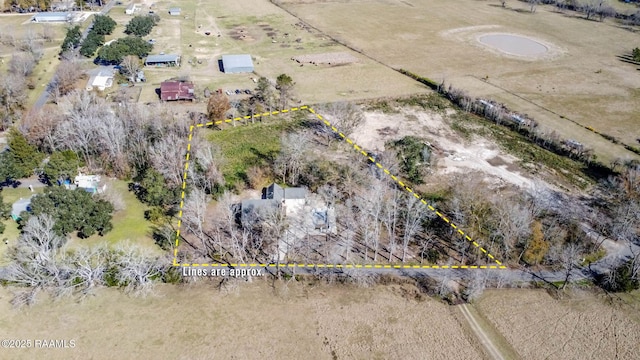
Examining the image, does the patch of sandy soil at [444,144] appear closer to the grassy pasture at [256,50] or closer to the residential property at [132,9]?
the grassy pasture at [256,50]

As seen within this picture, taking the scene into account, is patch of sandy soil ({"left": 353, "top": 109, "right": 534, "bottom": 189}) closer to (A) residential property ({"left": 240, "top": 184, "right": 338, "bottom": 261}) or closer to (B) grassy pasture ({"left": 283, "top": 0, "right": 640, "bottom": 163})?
(B) grassy pasture ({"left": 283, "top": 0, "right": 640, "bottom": 163})

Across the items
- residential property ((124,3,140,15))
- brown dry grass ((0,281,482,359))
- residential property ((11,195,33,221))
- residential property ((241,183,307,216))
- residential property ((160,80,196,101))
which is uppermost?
residential property ((124,3,140,15))

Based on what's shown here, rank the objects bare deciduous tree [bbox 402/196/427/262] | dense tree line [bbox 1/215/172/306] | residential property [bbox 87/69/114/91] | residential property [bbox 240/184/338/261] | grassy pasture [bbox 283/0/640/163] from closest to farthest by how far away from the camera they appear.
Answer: dense tree line [bbox 1/215/172/306] < bare deciduous tree [bbox 402/196/427/262] < residential property [bbox 240/184/338/261] < grassy pasture [bbox 283/0/640/163] < residential property [bbox 87/69/114/91]

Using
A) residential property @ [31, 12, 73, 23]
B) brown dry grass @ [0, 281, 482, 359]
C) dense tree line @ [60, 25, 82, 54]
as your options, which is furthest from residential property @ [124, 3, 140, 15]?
brown dry grass @ [0, 281, 482, 359]

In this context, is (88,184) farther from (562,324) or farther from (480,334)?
(562,324)

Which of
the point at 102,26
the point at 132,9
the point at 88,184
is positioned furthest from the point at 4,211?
the point at 132,9

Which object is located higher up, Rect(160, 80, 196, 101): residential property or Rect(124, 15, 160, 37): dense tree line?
Rect(124, 15, 160, 37): dense tree line

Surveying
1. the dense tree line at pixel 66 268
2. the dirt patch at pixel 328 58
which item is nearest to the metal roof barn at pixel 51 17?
the dirt patch at pixel 328 58
